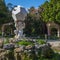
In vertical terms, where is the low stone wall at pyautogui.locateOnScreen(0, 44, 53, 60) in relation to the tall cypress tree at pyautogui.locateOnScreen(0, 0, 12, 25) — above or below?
below

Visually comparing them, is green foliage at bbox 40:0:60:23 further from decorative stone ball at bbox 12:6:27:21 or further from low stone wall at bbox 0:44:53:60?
low stone wall at bbox 0:44:53:60

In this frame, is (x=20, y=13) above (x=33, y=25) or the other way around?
above

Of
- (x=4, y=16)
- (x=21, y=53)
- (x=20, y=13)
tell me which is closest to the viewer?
(x=21, y=53)

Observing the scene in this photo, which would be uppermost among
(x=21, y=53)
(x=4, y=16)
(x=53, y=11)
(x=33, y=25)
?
(x=4, y=16)

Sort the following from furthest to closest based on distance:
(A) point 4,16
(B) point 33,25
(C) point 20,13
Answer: (A) point 4,16 → (B) point 33,25 → (C) point 20,13

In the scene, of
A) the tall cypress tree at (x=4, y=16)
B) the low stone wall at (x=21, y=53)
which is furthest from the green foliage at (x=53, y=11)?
the low stone wall at (x=21, y=53)

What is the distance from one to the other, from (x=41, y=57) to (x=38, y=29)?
3110 centimetres

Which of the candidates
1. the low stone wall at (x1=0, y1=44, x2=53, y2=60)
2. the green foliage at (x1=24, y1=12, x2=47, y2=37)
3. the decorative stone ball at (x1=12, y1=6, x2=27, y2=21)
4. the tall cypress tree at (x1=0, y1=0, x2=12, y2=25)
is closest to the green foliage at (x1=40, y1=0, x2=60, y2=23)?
the decorative stone ball at (x1=12, y1=6, x2=27, y2=21)

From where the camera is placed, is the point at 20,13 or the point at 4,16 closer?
the point at 20,13

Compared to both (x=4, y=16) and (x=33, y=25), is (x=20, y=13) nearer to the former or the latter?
(x=33, y=25)

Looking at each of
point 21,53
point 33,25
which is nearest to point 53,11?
point 33,25

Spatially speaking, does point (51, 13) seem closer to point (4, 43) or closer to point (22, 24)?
point (22, 24)

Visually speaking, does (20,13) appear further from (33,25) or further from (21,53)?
(33,25)

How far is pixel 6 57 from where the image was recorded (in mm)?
13398
